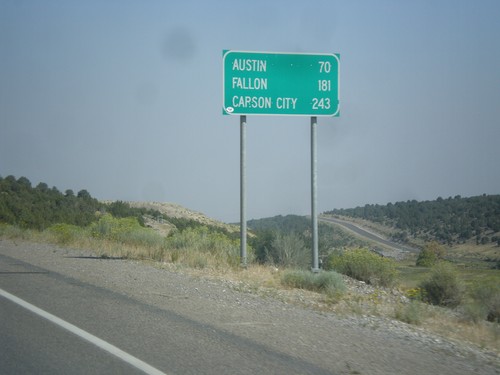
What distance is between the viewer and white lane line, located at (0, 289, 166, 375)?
7.55m

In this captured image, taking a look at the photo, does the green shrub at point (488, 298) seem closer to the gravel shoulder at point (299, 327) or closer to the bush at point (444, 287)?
the bush at point (444, 287)

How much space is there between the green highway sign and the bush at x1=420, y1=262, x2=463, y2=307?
17.8ft

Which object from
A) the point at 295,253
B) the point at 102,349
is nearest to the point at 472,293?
the point at 295,253

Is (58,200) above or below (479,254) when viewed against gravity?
above

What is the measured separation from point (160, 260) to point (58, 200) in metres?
45.1

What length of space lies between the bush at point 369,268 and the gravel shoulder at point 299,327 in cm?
694

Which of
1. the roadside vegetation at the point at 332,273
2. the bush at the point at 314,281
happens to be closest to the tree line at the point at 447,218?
the roadside vegetation at the point at 332,273

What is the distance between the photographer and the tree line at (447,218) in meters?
49.6

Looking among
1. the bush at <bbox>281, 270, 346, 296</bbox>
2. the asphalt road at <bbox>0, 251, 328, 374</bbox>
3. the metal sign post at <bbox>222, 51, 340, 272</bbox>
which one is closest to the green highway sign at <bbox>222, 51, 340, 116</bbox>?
the metal sign post at <bbox>222, 51, 340, 272</bbox>

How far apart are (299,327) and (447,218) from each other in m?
49.1

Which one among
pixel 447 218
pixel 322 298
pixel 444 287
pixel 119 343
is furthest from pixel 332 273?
pixel 447 218

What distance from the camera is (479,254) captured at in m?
44.0

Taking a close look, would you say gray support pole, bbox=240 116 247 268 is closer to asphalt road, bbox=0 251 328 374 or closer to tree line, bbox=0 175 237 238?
asphalt road, bbox=0 251 328 374

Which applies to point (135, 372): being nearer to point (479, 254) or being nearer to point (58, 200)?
point (479, 254)
